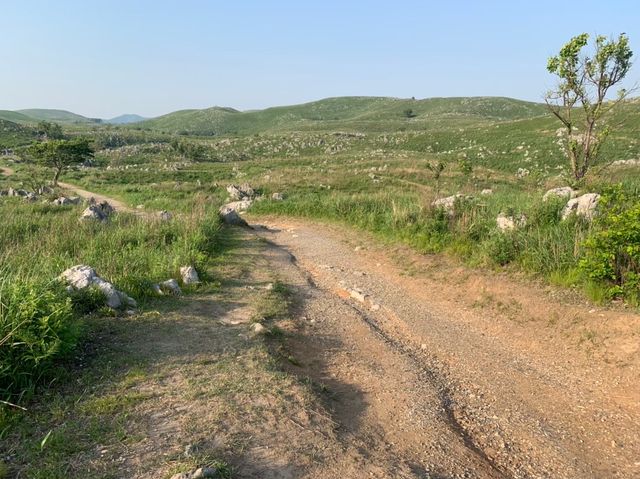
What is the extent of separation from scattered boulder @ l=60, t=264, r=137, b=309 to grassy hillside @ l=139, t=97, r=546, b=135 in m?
80.9

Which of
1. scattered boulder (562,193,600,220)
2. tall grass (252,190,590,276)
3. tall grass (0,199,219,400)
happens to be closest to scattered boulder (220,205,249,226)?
tall grass (0,199,219,400)

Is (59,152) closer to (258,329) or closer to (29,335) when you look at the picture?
(258,329)

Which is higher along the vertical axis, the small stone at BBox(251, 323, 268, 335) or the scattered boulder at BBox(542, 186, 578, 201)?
the scattered boulder at BBox(542, 186, 578, 201)

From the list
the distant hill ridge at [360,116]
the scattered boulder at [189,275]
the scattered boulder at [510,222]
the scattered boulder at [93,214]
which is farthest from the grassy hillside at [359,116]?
the scattered boulder at [189,275]

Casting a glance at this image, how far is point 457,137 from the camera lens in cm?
5591

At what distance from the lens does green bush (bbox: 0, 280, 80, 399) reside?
4018mm

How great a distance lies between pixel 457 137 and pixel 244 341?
181 feet

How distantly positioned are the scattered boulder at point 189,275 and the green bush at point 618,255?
20.1ft

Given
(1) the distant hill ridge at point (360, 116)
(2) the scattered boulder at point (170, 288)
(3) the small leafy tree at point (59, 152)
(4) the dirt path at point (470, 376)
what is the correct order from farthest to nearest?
(1) the distant hill ridge at point (360, 116)
(3) the small leafy tree at point (59, 152)
(2) the scattered boulder at point (170, 288)
(4) the dirt path at point (470, 376)

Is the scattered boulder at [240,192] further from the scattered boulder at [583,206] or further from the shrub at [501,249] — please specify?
the scattered boulder at [583,206]

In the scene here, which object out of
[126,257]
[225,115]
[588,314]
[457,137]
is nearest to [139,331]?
[126,257]

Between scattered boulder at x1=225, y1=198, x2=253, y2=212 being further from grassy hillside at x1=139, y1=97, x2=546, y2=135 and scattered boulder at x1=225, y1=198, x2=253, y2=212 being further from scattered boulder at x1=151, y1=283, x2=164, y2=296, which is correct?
grassy hillside at x1=139, y1=97, x2=546, y2=135

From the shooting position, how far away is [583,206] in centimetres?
901

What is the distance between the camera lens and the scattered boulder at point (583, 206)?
874cm
